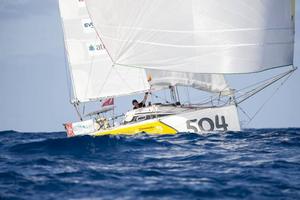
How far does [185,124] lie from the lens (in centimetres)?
2109

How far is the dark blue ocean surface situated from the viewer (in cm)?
855

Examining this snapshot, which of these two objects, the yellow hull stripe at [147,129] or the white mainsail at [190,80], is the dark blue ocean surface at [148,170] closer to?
the yellow hull stripe at [147,129]

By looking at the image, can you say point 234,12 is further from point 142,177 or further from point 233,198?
point 233,198

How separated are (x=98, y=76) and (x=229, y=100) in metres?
7.20

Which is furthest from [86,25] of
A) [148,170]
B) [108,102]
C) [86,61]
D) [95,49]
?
[148,170]

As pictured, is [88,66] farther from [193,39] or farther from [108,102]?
[193,39]

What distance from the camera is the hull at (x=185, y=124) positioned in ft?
69.0

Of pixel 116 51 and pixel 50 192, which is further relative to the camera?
pixel 116 51

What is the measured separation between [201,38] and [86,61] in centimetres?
808

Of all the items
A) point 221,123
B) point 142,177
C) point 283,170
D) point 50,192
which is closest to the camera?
point 50,192

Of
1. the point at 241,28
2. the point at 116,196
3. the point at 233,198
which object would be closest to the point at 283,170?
the point at 233,198

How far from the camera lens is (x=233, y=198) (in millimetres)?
8117

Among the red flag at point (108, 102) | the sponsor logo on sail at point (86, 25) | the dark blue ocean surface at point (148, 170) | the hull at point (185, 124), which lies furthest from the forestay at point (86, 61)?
the dark blue ocean surface at point (148, 170)

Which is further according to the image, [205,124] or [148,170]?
[205,124]
